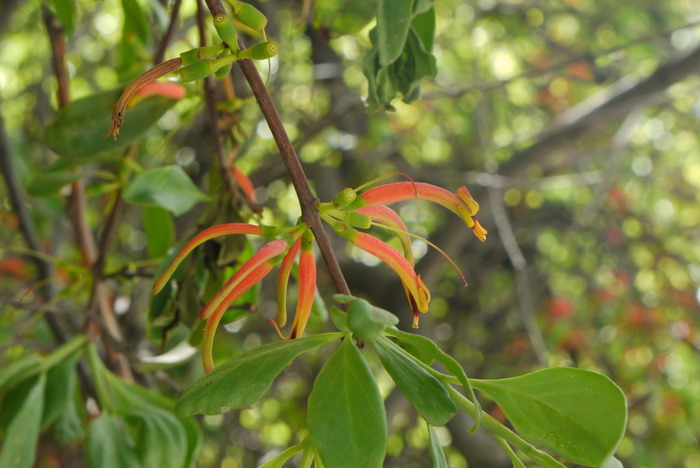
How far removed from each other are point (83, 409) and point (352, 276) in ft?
2.89

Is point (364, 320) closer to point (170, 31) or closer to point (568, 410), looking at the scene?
point (568, 410)

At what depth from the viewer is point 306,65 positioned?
2125 millimetres

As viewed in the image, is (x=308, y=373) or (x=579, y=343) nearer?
(x=308, y=373)

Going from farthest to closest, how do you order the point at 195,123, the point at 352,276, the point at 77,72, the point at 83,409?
the point at 77,72, the point at 352,276, the point at 195,123, the point at 83,409

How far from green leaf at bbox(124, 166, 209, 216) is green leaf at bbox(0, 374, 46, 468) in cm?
23

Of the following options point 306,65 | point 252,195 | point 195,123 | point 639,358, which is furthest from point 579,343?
point 252,195

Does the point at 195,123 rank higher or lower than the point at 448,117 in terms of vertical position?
higher

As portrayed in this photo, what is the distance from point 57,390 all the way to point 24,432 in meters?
0.10

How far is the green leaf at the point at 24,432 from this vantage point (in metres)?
0.63

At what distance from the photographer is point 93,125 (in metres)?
0.63

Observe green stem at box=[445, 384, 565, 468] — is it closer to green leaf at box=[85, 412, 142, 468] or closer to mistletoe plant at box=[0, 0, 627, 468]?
mistletoe plant at box=[0, 0, 627, 468]

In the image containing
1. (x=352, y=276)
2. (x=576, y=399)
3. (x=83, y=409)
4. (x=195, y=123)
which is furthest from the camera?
(x=352, y=276)

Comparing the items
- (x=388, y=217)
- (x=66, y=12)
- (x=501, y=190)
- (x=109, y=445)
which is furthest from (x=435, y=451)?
(x=501, y=190)

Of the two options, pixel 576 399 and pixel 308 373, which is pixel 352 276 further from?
pixel 576 399
